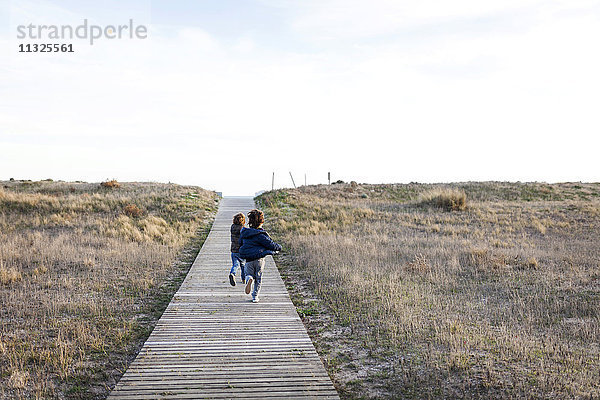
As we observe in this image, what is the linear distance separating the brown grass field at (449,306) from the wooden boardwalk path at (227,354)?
44 centimetres

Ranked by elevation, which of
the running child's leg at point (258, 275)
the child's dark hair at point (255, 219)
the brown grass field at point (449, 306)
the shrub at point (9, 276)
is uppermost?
the child's dark hair at point (255, 219)

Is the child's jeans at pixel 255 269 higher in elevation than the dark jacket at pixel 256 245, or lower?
lower

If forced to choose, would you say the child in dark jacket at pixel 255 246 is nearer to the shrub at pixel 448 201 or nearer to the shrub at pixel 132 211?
the shrub at pixel 132 211

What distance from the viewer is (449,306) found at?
8.84 m

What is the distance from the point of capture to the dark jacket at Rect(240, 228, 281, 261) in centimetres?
860

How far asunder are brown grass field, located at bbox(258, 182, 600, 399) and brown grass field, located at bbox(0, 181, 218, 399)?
305cm

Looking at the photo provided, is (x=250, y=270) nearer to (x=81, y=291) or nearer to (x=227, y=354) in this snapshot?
(x=227, y=354)

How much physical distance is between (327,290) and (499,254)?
7108 mm

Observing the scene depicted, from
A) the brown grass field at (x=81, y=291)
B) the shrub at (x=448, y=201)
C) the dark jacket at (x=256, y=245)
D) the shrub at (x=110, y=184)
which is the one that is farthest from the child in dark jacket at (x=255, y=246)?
the shrub at (x=110, y=184)

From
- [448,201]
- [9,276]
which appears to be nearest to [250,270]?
[9,276]

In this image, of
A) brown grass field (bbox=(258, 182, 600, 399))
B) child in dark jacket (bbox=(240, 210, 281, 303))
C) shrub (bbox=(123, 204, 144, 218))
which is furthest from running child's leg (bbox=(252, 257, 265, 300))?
shrub (bbox=(123, 204, 144, 218))

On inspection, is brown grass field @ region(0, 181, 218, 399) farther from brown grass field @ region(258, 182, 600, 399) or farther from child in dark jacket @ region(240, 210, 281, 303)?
brown grass field @ region(258, 182, 600, 399)

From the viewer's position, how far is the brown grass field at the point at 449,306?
5562 mm

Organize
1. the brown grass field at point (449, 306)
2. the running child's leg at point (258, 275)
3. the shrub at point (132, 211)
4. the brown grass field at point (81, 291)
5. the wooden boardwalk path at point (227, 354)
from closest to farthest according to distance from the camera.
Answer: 1. the wooden boardwalk path at point (227, 354)
2. the brown grass field at point (449, 306)
3. the brown grass field at point (81, 291)
4. the running child's leg at point (258, 275)
5. the shrub at point (132, 211)
